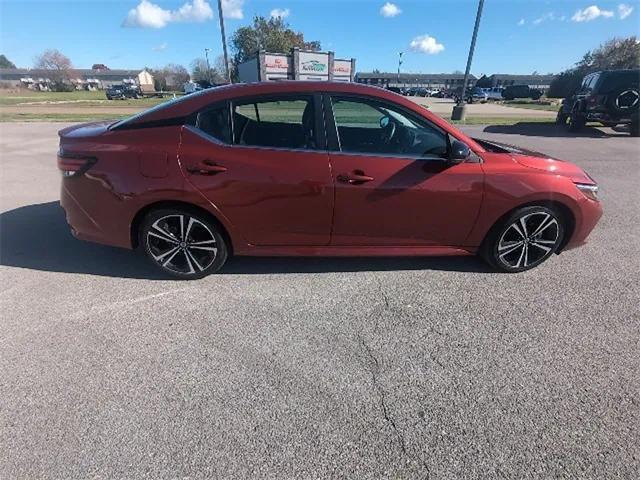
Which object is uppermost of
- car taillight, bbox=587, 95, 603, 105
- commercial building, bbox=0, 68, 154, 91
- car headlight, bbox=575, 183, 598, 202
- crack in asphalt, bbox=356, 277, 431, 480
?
car taillight, bbox=587, 95, 603, 105

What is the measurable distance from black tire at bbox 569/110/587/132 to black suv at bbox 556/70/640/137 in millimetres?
138

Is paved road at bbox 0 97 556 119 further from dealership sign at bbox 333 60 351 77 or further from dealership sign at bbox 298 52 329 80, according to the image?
dealership sign at bbox 333 60 351 77

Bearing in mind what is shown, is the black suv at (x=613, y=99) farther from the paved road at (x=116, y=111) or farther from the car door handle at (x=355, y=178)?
A: the car door handle at (x=355, y=178)

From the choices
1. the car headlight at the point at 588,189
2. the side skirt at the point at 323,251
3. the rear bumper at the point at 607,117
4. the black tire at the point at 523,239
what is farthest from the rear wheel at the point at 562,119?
the side skirt at the point at 323,251

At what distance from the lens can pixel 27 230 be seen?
4484 millimetres

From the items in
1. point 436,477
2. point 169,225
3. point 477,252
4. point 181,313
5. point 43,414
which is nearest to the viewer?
point 436,477

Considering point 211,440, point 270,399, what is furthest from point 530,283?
point 211,440

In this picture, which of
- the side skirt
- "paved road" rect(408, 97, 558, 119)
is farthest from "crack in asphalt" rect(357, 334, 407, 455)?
"paved road" rect(408, 97, 558, 119)

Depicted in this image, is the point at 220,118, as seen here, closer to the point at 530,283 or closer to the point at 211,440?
the point at 211,440

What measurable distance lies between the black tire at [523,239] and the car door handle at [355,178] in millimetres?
1284

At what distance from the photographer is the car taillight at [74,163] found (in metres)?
3.17

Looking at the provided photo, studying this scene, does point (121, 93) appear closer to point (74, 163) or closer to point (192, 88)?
point (192, 88)

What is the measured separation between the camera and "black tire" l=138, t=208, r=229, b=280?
3.26m

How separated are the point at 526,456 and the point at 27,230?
523 centimetres
